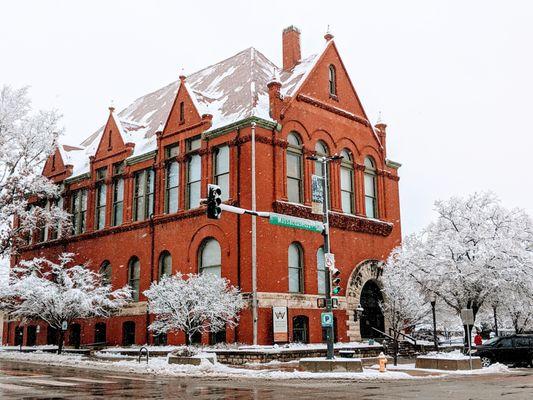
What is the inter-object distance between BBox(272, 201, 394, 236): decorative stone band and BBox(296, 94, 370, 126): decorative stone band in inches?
257

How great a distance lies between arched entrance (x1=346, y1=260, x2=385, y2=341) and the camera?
36338mm

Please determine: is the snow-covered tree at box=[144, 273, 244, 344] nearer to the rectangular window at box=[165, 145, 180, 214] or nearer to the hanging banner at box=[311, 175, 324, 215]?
the hanging banner at box=[311, 175, 324, 215]

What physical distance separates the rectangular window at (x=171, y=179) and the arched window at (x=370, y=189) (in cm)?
1212

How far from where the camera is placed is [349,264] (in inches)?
1464

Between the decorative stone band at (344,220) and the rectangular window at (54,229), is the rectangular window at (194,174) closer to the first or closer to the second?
the decorative stone band at (344,220)

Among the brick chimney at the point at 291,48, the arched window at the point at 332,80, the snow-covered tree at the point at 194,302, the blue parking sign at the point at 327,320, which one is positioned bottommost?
the blue parking sign at the point at 327,320

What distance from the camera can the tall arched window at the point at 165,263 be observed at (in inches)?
1454

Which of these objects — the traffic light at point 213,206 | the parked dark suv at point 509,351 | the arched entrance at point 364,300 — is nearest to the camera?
the traffic light at point 213,206

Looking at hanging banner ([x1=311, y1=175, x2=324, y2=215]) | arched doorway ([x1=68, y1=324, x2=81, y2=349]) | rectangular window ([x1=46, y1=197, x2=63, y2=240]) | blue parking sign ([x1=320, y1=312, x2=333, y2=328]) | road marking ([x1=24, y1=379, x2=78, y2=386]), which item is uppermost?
rectangular window ([x1=46, y1=197, x2=63, y2=240])

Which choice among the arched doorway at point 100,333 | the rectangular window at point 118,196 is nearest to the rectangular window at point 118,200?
the rectangular window at point 118,196

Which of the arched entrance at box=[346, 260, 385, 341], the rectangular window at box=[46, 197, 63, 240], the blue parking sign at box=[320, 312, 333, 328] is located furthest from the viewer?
the rectangular window at box=[46, 197, 63, 240]

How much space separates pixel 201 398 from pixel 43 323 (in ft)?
110

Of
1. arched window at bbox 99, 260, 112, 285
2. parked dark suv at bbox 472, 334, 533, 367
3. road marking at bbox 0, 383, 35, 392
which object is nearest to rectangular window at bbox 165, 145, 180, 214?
arched window at bbox 99, 260, 112, 285

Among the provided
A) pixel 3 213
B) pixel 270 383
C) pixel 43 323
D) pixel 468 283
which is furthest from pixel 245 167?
pixel 43 323
